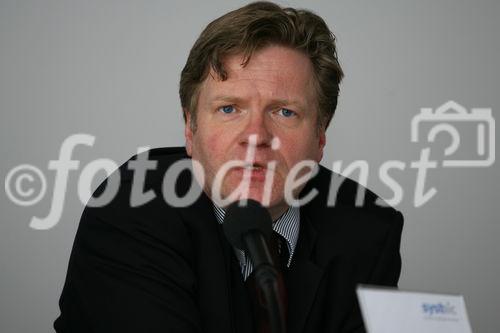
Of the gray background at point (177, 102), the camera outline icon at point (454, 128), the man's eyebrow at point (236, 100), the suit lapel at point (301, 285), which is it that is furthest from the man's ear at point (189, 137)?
the camera outline icon at point (454, 128)

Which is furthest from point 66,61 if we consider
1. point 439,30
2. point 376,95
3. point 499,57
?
point 499,57

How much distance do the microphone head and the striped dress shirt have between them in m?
0.43

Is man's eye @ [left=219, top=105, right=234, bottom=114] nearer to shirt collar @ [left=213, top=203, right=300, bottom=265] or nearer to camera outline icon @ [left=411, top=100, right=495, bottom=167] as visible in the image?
shirt collar @ [left=213, top=203, right=300, bottom=265]

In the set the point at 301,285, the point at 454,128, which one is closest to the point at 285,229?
the point at 301,285

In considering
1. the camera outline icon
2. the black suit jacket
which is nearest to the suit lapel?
the black suit jacket

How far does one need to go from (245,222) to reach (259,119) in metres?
0.49

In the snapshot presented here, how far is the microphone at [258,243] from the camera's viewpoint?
0.90 metres

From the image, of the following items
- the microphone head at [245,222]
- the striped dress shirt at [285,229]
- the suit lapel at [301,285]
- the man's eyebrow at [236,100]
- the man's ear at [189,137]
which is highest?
the man's eyebrow at [236,100]

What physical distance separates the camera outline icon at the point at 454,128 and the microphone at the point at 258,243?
164 cm

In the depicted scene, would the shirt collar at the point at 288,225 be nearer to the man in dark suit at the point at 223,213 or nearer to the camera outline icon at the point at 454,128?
the man in dark suit at the point at 223,213

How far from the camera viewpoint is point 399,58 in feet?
8.61

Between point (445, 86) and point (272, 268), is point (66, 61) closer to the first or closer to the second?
point (445, 86)

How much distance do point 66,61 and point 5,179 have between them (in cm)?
48

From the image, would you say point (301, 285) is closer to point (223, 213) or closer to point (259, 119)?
point (223, 213)
